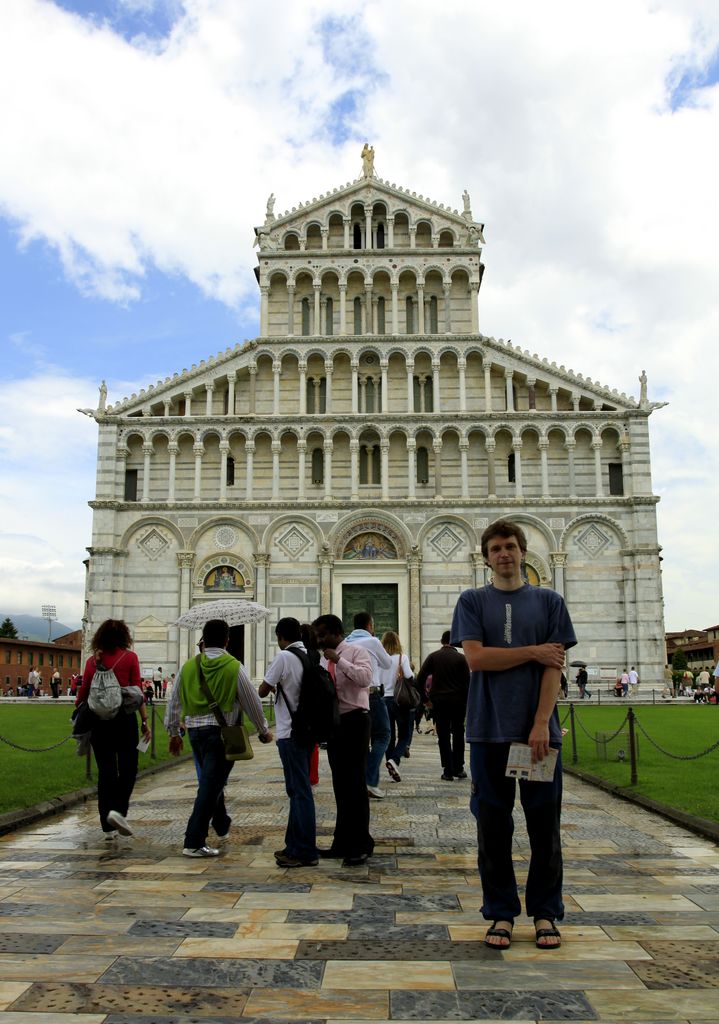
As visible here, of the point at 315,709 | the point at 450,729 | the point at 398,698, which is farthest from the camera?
the point at 398,698

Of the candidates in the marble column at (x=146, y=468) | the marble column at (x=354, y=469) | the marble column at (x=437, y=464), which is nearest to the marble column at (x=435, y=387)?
the marble column at (x=437, y=464)

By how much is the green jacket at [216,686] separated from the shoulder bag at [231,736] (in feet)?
0.16

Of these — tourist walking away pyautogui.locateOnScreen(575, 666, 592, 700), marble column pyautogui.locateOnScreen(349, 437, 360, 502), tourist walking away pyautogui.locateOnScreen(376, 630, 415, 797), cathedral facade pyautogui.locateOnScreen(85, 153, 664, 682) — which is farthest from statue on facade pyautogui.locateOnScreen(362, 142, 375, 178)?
tourist walking away pyautogui.locateOnScreen(376, 630, 415, 797)

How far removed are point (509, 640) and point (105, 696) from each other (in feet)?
15.9

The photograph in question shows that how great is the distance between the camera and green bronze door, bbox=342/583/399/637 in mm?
39219

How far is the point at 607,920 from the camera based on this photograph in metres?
5.97

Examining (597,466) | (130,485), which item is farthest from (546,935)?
(130,485)

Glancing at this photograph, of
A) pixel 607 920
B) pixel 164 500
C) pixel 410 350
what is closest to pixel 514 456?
pixel 410 350

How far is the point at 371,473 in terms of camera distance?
4059 centimetres

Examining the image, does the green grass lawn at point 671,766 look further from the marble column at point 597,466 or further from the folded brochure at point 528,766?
the marble column at point 597,466

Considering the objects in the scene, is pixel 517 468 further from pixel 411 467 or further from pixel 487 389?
pixel 411 467

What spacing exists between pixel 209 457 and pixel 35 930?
35.9 metres

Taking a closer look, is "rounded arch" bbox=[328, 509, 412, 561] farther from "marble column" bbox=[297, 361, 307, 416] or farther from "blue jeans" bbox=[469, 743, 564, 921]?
"blue jeans" bbox=[469, 743, 564, 921]

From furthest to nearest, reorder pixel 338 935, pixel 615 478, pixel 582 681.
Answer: pixel 615 478, pixel 582 681, pixel 338 935
